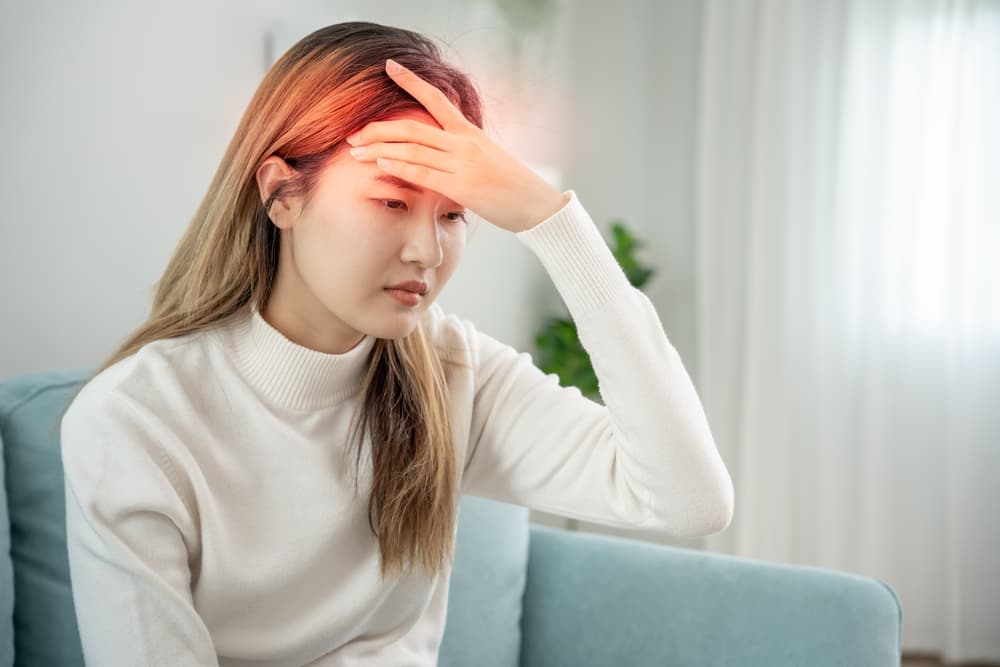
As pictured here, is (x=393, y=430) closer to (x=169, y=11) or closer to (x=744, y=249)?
(x=169, y=11)

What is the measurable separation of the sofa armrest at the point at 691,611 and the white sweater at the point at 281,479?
1.55ft

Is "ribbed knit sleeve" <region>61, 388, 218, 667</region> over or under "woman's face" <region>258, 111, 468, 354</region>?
under

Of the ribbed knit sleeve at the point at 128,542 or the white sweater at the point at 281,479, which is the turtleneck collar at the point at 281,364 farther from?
the ribbed knit sleeve at the point at 128,542

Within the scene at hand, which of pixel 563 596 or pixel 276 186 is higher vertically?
pixel 276 186

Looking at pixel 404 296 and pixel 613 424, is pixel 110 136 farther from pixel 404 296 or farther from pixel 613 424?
pixel 613 424

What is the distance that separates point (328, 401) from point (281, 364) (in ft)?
0.26

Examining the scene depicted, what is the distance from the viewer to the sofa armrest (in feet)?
5.11

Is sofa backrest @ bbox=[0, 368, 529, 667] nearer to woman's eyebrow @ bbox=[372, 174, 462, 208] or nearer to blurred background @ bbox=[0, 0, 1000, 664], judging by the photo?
woman's eyebrow @ bbox=[372, 174, 462, 208]

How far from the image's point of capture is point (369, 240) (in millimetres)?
1060

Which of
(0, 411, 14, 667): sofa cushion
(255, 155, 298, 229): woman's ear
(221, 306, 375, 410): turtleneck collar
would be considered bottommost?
(0, 411, 14, 667): sofa cushion

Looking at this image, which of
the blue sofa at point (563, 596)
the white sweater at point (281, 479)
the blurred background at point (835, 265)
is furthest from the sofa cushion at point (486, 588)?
the blurred background at point (835, 265)

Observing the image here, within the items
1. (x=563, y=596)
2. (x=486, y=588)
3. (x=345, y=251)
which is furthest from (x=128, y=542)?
(x=563, y=596)

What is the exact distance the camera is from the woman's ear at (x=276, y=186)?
1103mm

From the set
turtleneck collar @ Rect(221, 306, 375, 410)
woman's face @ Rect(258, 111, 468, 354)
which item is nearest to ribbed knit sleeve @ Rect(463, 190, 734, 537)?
woman's face @ Rect(258, 111, 468, 354)
